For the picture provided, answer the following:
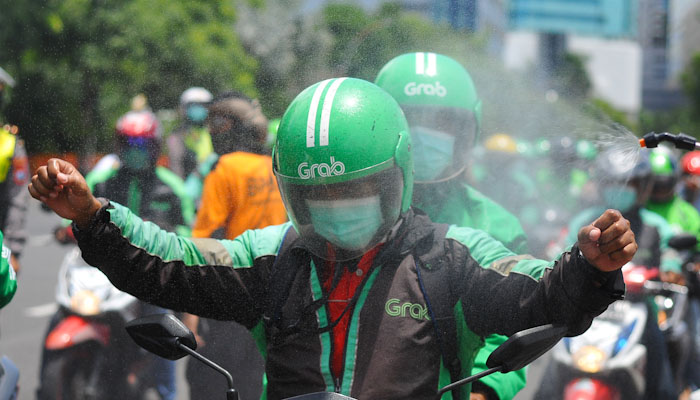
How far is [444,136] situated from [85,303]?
8.56ft

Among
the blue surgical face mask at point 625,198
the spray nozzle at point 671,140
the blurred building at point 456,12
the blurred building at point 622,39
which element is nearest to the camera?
the spray nozzle at point 671,140

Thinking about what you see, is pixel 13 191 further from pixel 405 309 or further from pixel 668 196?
pixel 668 196

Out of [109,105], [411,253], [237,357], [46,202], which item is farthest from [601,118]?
[109,105]

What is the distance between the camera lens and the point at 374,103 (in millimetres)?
2092

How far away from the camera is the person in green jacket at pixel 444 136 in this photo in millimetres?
2953

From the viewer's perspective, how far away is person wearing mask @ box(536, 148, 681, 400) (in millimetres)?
4250

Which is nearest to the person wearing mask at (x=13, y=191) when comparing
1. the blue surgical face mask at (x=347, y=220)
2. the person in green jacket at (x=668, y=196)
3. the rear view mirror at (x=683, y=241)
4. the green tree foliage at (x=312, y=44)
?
the green tree foliage at (x=312, y=44)

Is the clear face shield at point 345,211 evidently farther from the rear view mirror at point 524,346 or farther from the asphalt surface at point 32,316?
the asphalt surface at point 32,316

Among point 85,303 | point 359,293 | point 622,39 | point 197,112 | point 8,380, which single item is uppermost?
point 622,39

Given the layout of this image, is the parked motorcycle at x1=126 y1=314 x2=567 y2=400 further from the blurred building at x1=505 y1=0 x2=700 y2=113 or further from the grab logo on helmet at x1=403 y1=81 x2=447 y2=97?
the blurred building at x1=505 y1=0 x2=700 y2=113

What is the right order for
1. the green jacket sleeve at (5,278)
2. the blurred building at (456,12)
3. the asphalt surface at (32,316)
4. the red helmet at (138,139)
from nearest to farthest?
the green jacket sleeve at (5,278) < the blurred building at (456,12) < the red helmet at (138,139) < the asphalt surface at (32,316)

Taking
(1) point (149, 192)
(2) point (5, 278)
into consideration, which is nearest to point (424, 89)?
(1) point (149, 192)

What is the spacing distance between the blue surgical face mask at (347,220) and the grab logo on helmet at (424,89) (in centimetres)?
112

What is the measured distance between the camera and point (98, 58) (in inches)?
130
